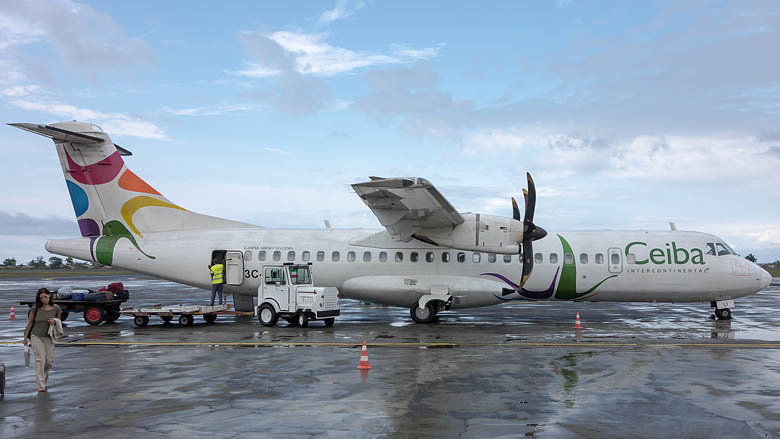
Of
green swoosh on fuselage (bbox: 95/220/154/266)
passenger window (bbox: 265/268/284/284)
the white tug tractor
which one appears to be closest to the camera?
the white tug tractor

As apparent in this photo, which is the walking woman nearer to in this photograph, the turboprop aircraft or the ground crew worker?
the turboprop aircraft

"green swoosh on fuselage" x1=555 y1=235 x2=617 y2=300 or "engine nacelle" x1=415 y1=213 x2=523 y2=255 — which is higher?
"engine nacelle" x1=415 y1=213 x2=523 y2=255

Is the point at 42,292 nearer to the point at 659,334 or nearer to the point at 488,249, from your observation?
the point at 488,249

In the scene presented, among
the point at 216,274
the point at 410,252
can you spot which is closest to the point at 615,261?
the point at 410,252

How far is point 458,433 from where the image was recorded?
23.6 ft

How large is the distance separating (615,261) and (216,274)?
566 inches

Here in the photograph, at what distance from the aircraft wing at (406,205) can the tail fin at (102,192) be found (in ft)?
30.6

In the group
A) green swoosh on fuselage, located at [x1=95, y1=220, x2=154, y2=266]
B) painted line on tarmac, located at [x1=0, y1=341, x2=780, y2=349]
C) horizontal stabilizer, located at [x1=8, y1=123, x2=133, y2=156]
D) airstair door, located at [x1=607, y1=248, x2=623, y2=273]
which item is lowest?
painted line on tarmac, located at [x1=0, y1=341, x2=780, y2=349]

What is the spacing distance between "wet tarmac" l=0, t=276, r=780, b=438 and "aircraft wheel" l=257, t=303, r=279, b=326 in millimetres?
1150

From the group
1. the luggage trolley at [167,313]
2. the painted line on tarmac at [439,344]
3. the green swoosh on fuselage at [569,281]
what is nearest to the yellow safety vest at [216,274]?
the luggage trolley at [167,313]

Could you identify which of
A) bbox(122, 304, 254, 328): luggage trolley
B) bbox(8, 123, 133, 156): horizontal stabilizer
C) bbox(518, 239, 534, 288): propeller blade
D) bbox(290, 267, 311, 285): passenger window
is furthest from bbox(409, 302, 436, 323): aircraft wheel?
bbox(8, 123, 133, 156): horizontal stabilizer

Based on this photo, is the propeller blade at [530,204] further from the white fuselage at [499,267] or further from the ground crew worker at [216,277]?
the ground crew worker at [216,277]

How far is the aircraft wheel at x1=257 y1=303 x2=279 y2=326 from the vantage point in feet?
62.2

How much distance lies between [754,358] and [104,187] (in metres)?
21.4
